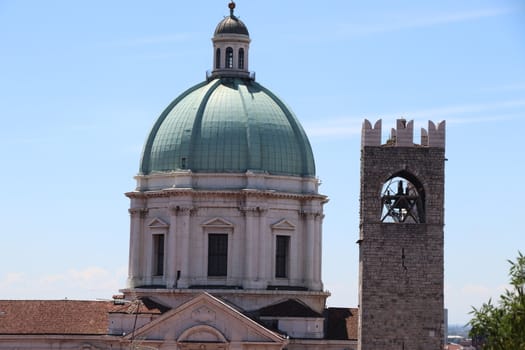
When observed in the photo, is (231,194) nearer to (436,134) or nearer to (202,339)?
(202,339)

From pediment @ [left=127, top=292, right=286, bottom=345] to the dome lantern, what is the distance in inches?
670

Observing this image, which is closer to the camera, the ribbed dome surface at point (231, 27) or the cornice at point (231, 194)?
the cornice at point (231, 194)

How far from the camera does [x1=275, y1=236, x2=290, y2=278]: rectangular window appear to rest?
114m

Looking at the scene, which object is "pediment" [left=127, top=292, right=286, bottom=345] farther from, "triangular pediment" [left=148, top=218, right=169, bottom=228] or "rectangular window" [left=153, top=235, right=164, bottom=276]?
"rectangular window" [left=153, top=235, right=164, bottom=276]

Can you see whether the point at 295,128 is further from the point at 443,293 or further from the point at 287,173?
the point at 443,293

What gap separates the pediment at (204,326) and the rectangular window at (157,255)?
7694 mm

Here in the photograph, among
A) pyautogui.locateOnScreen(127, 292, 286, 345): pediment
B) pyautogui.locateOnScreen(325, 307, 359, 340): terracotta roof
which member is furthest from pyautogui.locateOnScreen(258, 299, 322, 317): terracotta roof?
pyautogui.locateOnScreen(127, 292, 286, 345): pediment

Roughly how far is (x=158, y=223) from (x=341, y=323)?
12659mm

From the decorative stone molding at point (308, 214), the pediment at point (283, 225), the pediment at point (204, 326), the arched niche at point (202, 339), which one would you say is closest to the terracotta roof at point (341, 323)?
the pediment at point (204, 326)

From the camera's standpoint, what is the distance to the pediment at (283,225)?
11269 centimetres

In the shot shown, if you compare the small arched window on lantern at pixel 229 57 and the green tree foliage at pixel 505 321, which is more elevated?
A: the small arched window on lantern at pixel 229 57

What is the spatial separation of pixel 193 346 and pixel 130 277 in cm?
985

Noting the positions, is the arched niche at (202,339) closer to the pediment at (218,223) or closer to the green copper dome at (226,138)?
the pediment at (218,223)

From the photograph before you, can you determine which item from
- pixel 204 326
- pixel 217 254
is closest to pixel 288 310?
pixel 217 254
